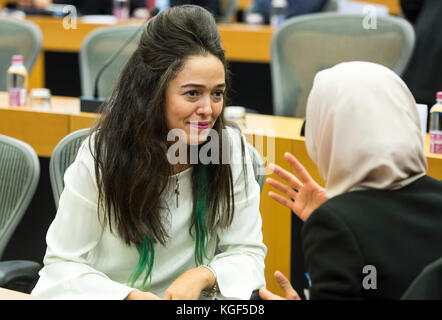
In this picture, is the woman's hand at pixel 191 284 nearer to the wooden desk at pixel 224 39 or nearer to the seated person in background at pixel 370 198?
the seated person in background at pixel 370 198

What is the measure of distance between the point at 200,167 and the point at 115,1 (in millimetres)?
3771

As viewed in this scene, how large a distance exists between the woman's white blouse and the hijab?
1.55ft

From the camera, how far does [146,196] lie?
1778mm

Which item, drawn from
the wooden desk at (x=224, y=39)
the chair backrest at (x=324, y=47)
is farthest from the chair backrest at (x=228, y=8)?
the chair backrest at (x=324, y=47)

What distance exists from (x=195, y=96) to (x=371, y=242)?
0.63 m

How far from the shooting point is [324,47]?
3.19 m

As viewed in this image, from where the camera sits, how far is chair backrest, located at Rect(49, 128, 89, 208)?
2.09m

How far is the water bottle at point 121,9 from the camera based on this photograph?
526cm

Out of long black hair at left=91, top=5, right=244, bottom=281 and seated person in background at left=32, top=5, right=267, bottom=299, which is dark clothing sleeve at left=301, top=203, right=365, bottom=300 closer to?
seated person in background at left=32, top=5, right=267, bottom=299

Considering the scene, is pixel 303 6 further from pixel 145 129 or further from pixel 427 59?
pixel 145 129

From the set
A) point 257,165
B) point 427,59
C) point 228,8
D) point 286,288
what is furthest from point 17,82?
point 228,8

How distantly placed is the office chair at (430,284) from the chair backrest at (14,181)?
1273 millimetres
